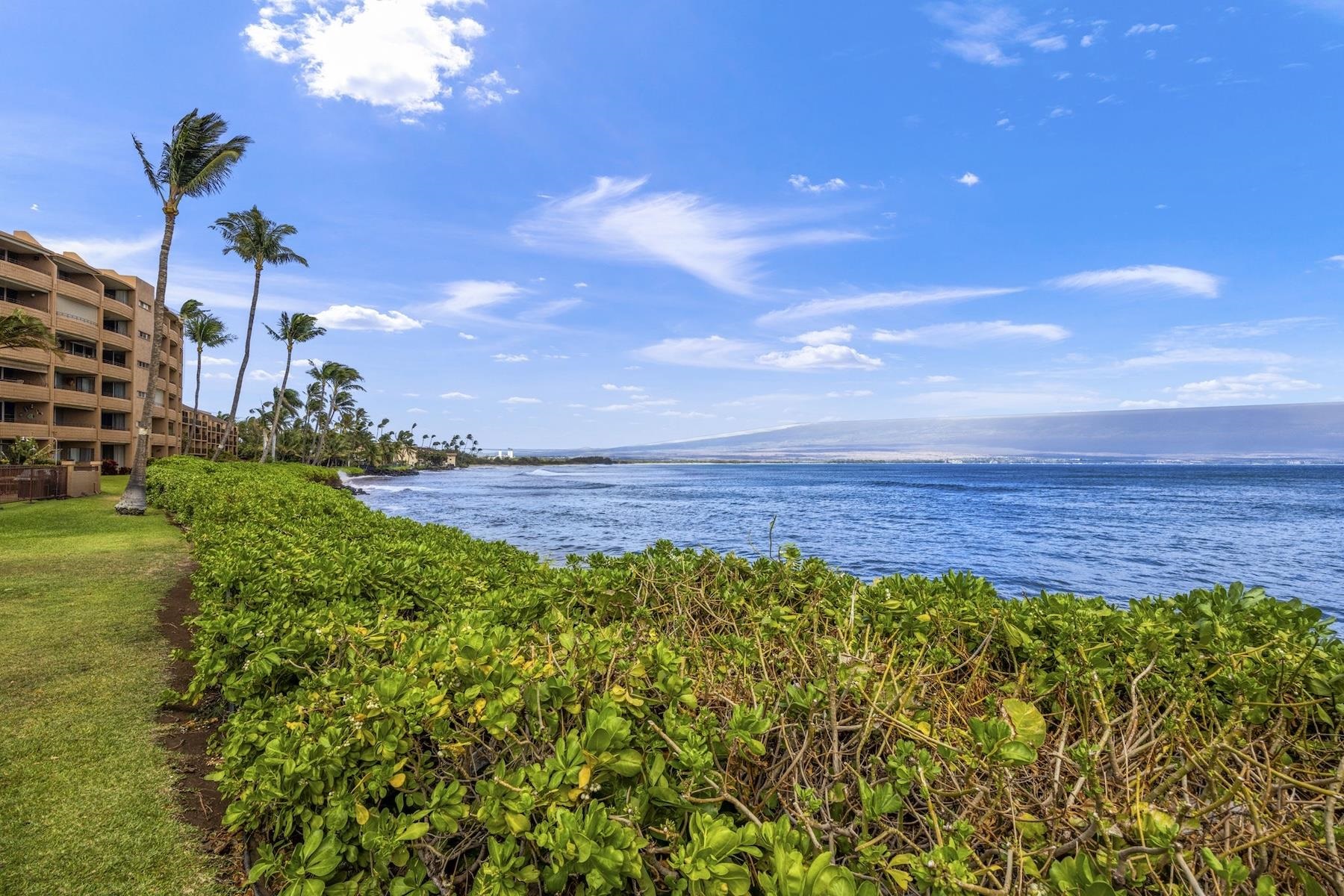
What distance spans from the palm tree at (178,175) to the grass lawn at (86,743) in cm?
1044

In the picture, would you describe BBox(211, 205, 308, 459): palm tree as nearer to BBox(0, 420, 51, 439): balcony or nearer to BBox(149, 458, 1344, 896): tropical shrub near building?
BBox(0, 420, 51, 439): balcony

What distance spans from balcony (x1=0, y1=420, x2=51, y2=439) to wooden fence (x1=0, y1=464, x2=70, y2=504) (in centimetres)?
2075

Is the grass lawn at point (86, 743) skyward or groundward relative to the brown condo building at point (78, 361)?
groundward

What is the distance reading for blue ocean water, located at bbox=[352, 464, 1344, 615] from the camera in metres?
19.3

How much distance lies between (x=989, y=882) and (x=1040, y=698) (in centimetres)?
97

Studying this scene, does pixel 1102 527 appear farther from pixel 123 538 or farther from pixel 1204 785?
pixel 123 538

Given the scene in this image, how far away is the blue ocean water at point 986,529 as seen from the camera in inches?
760

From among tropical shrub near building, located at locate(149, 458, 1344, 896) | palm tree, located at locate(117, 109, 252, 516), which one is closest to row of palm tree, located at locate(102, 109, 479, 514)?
palm tree, located at locate(117, 109, 252, 516)

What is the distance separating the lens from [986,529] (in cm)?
3094

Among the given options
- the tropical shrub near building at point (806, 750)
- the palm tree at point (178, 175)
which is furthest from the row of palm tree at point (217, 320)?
the tropical shrub near building at point (806, 750)

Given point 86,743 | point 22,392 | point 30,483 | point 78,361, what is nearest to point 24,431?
point 22,392

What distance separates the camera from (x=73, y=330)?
39438mm

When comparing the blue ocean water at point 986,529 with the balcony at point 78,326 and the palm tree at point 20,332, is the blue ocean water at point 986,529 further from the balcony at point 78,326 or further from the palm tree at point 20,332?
the balcony at point 78,326

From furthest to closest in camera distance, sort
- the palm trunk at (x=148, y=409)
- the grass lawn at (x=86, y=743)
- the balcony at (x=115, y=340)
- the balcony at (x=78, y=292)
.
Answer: the balcony at (x=115, y=340) → the balcony at (x=78, y=292) → the palm trunk at (x=148, y=409) → the grass lawn at (x=86, y=743)
